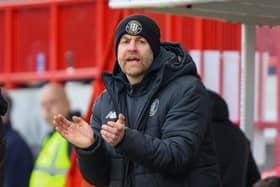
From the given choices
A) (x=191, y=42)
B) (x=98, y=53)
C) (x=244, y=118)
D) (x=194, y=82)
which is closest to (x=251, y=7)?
(x=194, y=82)

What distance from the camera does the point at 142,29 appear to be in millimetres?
5273

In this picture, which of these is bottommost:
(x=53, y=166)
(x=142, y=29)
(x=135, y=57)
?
(x=53, y=166)

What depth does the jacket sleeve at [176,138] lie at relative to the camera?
16.4 feet

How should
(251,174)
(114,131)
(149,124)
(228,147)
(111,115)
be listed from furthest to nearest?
(251,174) → (228,147) → (111,115) → (149,124) → (114,131)

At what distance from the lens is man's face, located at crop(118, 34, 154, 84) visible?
5.24 metres

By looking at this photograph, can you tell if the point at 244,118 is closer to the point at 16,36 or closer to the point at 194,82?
the point at 194,82

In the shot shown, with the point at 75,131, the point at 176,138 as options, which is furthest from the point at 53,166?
the point at 176,138

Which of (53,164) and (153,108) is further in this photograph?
(53,164)

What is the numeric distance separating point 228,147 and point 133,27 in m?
1.26

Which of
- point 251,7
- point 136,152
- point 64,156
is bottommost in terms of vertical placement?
point 64,156

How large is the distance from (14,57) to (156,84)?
5807 mm

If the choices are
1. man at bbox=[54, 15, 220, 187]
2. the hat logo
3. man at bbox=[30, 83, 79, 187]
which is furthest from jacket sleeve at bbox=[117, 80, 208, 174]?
man at bbox=[30, 83, 79, 187]

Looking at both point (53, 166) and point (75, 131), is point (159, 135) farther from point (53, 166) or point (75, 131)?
point (53, 166)

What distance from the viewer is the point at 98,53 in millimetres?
10016
